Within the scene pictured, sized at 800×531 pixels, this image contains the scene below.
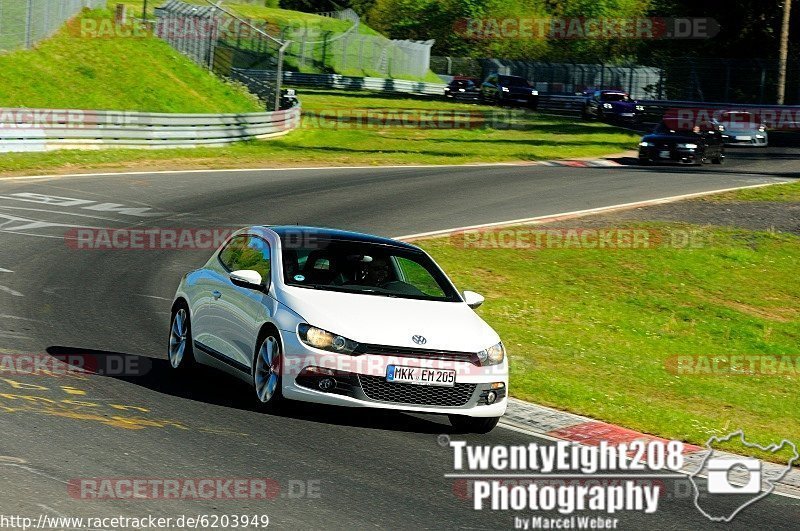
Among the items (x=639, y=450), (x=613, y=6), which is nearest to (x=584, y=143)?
(x=639, y=450)

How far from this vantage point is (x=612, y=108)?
5538 cm

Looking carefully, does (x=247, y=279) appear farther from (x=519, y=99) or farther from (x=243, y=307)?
(x=519, y=99)

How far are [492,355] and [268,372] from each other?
5.84 feet

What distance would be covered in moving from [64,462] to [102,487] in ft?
1.94

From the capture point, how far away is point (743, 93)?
67.3 m

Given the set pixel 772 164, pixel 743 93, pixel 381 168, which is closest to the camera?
pixel 381 168

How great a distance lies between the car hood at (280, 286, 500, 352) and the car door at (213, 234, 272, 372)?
0.34 metres

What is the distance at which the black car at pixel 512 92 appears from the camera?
61.8 meters

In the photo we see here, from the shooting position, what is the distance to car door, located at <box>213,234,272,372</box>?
32.9ft

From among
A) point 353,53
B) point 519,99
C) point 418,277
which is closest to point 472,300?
point 418,277

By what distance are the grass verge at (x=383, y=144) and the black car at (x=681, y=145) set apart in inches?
148

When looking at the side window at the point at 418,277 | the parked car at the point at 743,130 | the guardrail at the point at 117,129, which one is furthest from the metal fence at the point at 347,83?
the side window at the point at 418,277

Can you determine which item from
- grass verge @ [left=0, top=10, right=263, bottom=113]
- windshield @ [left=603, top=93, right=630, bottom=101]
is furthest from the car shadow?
windshield @ [left=603, top=93, right=630, bottom=101]

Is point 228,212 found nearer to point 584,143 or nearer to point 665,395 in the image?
point 665,395
